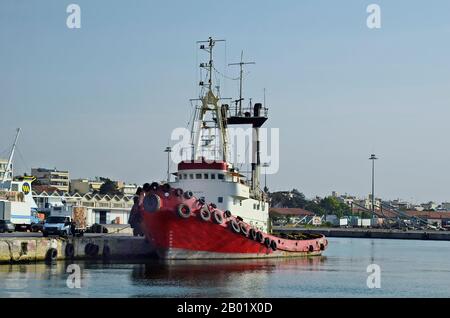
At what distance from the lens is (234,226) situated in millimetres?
52500

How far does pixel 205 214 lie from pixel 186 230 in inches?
61.9

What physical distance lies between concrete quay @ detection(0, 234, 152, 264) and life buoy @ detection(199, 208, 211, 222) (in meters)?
5.61

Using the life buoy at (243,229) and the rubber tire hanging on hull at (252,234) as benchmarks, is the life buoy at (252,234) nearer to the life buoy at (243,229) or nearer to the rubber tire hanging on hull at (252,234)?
the rubber tire hanging on hull at (252,234)

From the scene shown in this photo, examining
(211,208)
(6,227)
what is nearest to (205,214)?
(211,208)

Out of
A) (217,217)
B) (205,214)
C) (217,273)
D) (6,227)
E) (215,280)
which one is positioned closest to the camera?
(215,280)

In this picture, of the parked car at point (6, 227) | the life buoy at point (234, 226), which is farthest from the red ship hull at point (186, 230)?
the parked car at point (6, 227)

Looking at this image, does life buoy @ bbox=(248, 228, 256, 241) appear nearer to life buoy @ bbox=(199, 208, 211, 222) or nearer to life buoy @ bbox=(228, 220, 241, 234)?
life buoy @ bbox=(228, 220, 241, 234)

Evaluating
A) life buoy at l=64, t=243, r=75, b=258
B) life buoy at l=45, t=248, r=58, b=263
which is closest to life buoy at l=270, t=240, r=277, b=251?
life buoy at l=64, t=243, r=75, b=258

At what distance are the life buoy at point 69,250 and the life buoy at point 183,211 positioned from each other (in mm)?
7222

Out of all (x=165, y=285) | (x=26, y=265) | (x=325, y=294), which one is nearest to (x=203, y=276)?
(x=165, y=285)

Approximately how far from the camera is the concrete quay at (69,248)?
47.2 metres

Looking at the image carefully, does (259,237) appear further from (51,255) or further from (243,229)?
(51,255)

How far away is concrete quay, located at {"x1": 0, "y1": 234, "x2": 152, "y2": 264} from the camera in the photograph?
47219mm

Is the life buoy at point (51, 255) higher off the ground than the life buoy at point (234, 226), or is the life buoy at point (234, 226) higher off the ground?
the life buoy at point (234, 226)
